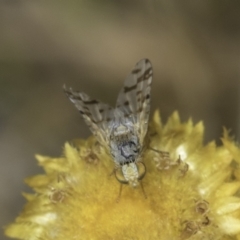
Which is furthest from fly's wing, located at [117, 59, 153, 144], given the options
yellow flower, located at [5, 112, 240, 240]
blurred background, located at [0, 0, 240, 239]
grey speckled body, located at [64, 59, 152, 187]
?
blurred background, located at [0, 0, 240, 239]

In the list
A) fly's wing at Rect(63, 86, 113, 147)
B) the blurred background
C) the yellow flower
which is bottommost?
the yellow flower

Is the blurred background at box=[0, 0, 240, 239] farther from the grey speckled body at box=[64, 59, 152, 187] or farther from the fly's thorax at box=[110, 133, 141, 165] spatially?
the fly's thorax at box=[110, 133, 141, 165]

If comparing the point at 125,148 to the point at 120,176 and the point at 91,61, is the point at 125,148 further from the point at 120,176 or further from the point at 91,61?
the point at 91,61

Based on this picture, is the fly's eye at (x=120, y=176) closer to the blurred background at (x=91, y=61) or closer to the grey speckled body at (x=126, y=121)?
the grey speckled body at (x=126, y=121)

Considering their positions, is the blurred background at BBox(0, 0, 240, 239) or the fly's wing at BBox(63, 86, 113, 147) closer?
the fly's wing at BBox(63, 86, 113, 147)

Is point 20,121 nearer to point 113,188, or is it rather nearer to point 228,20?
point 228,20

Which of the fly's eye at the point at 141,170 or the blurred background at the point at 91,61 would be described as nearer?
the fly's eye at the point at 141,170

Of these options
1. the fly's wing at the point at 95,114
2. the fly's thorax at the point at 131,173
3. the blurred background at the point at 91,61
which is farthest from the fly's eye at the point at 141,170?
the blurred background at the point at 91,61
